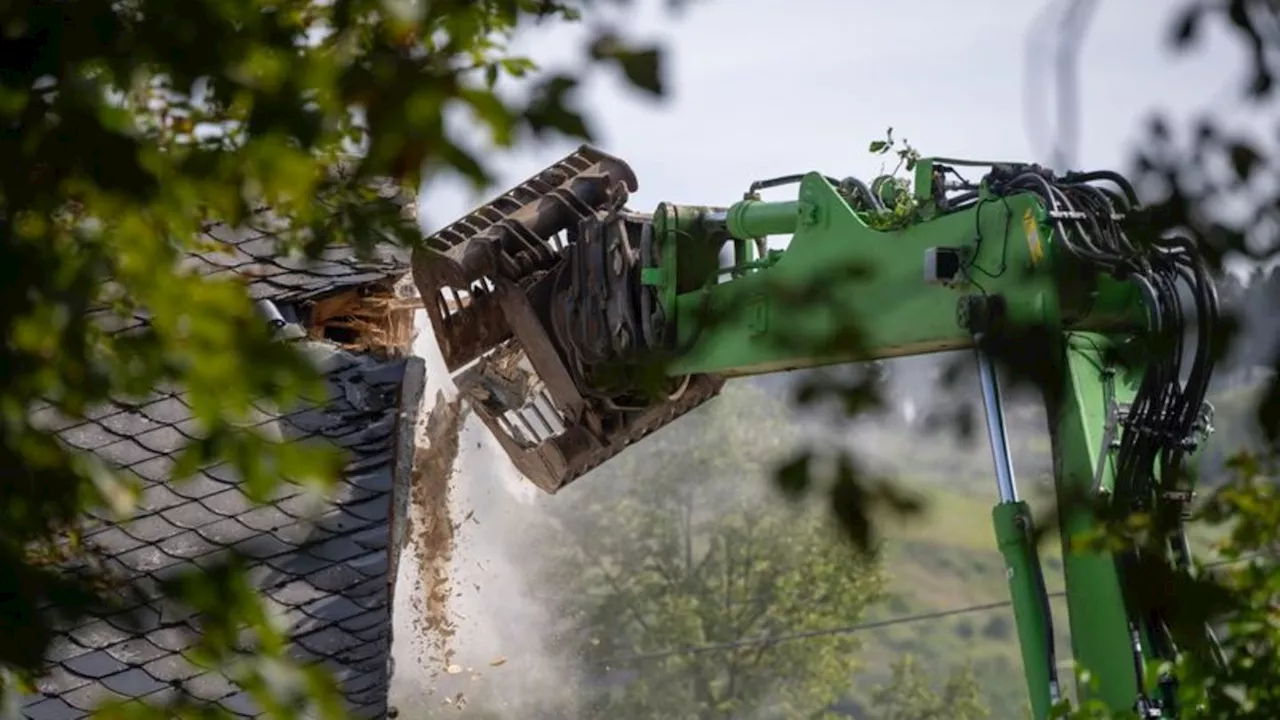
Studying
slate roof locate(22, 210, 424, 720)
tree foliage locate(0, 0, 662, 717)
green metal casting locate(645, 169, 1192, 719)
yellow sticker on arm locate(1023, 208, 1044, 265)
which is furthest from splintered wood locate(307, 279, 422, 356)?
tree foliage locate(0, 0, 662, 717)

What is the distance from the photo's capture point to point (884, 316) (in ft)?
22.2

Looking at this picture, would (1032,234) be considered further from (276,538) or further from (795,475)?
(795,475)

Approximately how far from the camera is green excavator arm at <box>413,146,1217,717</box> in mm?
2402

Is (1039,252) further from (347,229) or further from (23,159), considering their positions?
(23,159)

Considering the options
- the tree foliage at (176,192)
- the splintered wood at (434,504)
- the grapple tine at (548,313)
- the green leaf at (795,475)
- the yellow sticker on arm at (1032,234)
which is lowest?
the splintered wood at (434,504)

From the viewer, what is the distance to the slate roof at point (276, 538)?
17.2 ft

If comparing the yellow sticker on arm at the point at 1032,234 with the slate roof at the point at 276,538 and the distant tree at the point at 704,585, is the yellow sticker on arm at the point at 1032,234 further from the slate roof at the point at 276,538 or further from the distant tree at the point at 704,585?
the distant tree at the point at 704,585

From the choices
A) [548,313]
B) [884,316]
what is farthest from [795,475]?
[548,313]

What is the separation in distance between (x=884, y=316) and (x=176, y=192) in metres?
4.99

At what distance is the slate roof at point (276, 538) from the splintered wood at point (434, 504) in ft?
9.12

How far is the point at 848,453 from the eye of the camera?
2.05m

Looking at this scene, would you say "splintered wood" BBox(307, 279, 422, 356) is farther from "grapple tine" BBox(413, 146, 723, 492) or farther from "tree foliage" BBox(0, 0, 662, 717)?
"tree foliage" BBox(0, 0, 662, 717)

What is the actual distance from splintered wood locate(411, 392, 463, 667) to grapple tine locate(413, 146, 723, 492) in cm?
24

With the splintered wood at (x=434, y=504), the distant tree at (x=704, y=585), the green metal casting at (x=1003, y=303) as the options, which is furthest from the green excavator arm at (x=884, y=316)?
the distant tree at (x=704, y=585)
